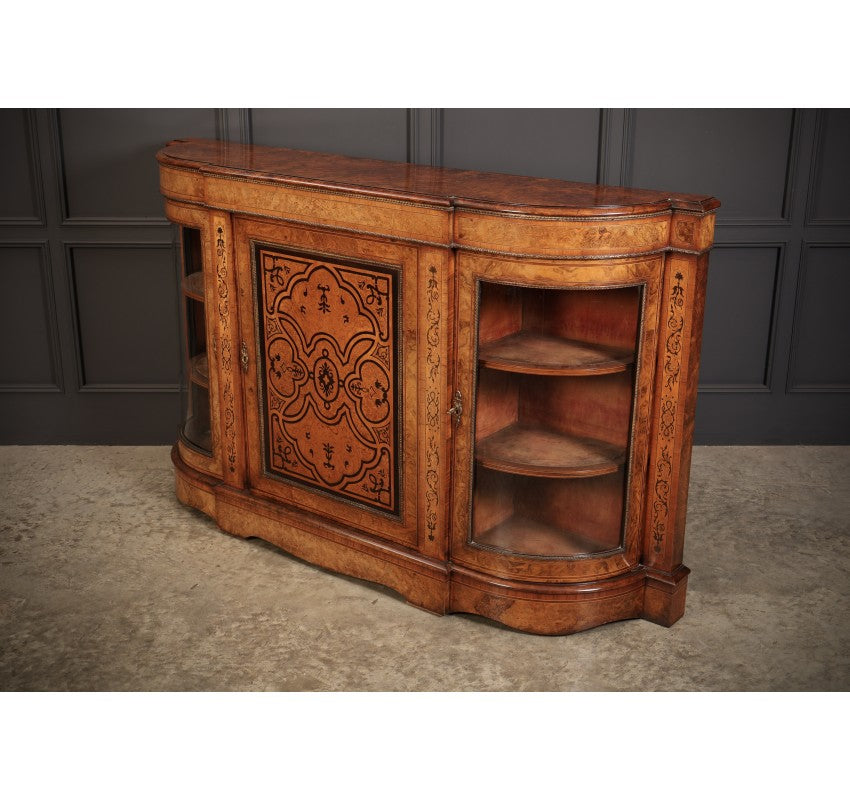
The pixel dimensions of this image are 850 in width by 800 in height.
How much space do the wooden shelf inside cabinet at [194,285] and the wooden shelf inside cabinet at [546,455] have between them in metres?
1.41

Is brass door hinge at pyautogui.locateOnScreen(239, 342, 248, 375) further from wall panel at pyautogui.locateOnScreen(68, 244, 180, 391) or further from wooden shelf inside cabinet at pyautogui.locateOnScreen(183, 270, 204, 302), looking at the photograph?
wall panel at pyautogui.locateOnScreen(68, 244, 180, 391)

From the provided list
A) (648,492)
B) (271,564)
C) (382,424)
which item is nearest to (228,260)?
(382,424)

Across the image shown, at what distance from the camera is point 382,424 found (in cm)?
393

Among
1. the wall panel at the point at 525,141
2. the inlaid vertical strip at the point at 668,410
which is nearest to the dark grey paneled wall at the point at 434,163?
the wall panel at the point at 525,141

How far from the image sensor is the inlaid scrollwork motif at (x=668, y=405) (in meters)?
3.52

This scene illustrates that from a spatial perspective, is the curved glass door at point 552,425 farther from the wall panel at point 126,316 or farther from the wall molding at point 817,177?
the wall panel at point 126,316

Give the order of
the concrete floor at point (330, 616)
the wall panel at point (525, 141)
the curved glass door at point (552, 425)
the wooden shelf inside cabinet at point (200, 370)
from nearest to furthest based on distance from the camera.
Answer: the concrete floor at point (330, 616)
the curved glass door at point (552, 425)
the wooden shelf inside cabinet at point (200, 370)
the wall panel at point (525, 141)

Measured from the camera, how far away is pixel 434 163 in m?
4.82

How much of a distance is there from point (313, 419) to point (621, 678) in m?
1.51

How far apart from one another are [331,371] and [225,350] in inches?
21.8

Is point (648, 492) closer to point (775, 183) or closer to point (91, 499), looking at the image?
point (775, 183)

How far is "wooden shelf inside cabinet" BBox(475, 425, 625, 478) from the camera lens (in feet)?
12.2

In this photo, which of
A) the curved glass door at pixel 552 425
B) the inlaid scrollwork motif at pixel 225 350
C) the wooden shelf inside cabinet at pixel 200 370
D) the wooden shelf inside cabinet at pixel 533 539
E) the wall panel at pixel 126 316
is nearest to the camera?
the curved glass door at pixel 552 425

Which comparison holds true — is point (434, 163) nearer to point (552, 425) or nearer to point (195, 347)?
point (195, 347)
